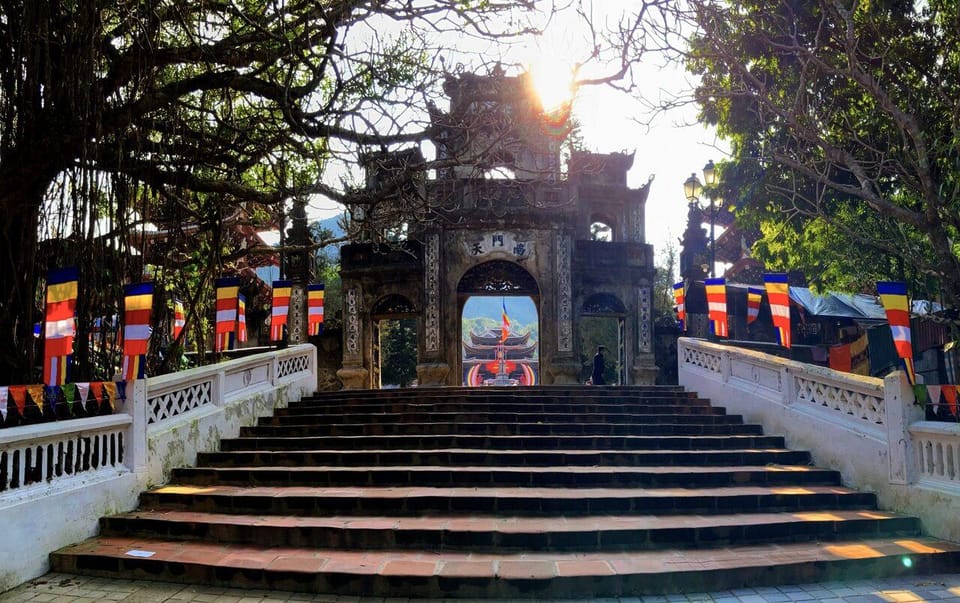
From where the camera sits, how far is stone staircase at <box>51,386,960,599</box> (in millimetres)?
5145

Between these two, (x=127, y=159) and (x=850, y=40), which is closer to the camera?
(x=127, y=159)

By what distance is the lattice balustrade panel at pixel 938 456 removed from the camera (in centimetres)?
603

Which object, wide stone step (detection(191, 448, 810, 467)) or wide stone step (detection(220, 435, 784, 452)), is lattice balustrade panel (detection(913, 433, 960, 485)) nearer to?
wide stone step (detection(191, 448, 810, 467))

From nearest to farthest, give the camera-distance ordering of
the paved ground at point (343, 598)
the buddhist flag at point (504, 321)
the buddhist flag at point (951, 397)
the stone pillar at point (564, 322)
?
the paved ground at point (343, 598), the buddhist flag at point (951, 397), the stone pillar at point (564, 322), the buddhist flag at point (504, 321)

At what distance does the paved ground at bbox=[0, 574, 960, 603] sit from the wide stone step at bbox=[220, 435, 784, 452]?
3181 millimetres

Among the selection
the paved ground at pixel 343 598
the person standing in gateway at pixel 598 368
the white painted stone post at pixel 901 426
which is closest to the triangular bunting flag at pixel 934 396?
the white painted stone post at pixel 901 426

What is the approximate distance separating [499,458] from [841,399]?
4.18 metres

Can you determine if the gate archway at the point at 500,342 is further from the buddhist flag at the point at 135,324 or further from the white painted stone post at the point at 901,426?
the buddhist flag at the point at 135,324

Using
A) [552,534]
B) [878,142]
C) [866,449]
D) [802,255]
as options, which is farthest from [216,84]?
[802,255]

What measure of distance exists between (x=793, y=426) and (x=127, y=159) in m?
8.71

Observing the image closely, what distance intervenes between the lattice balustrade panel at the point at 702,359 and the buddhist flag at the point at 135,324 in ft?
28.2

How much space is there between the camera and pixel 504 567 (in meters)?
5.18

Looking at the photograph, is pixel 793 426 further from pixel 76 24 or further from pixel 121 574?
pixel 76 24

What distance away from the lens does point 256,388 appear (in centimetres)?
988
